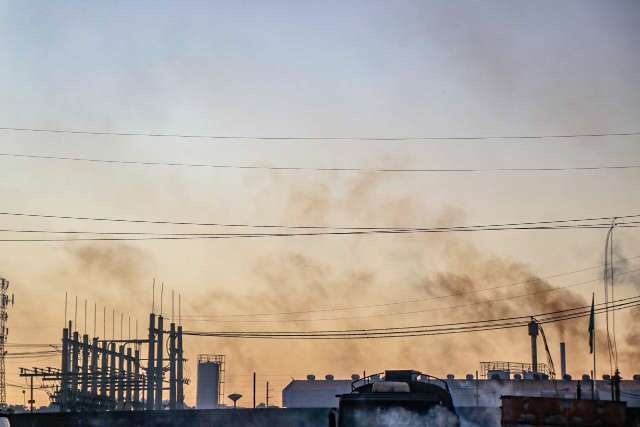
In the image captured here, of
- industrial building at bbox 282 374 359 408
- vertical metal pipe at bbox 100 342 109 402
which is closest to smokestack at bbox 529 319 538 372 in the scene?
industrial building at bbox 282 374 359 408

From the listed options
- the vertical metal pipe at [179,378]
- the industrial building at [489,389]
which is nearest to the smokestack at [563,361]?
the industrial building at [489,389]

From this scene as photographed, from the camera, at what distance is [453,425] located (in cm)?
2700

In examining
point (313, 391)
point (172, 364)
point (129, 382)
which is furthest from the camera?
point (313, 391)

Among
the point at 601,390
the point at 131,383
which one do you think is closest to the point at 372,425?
the point at 131,383

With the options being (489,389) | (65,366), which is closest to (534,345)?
(489,389)

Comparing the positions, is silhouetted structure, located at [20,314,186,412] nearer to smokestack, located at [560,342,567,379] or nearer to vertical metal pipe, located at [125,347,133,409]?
vertical metal pipe, located at [125,347,133,409]

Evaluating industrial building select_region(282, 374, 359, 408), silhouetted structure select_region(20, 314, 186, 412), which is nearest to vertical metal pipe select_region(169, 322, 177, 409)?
silhouetted structure select_region(20, 314, 186, 412)

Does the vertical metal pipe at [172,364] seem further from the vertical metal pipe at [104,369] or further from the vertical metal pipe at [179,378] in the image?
the vertical metal pipe at [104,369]

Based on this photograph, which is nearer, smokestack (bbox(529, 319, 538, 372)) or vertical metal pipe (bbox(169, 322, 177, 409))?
vertical metal pipe (bbox(169, 322, 177, 409))

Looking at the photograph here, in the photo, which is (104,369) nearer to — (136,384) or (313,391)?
(136,384)

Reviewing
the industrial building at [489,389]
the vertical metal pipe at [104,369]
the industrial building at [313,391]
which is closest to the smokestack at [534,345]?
the industrial building at [489,389]

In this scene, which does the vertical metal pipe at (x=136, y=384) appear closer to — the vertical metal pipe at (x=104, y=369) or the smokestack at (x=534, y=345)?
the vertical metal pipe at (x=104, y=369)

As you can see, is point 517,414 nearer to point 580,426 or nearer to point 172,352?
point 580,426

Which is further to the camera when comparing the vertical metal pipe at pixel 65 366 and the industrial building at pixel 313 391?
the industrial building at pixel 313 391
